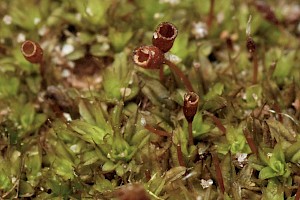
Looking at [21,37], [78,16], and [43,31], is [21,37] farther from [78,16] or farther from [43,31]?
[78,16]

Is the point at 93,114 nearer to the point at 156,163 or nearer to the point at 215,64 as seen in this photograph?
the point at 156,163

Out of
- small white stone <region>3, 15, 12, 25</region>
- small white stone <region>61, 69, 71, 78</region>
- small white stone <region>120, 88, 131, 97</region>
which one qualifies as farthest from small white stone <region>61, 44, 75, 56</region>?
small white stone <region>120, 88, 131, 97</region>

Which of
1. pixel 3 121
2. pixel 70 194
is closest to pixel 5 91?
pixel 3 121

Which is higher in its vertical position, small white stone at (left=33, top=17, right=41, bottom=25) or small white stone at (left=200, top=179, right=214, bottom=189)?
small white stone at (left=33, top=17, right=41, bottom=25)

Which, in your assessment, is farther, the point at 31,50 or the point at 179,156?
the point at 31,50

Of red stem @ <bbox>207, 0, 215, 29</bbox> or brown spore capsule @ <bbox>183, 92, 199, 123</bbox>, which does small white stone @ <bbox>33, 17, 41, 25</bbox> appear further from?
brown spore capsule @ <bbox>183, 92, 199, 123</bbox>

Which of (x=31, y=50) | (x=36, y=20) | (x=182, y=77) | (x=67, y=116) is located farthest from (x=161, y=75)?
(x=36, y=20)
